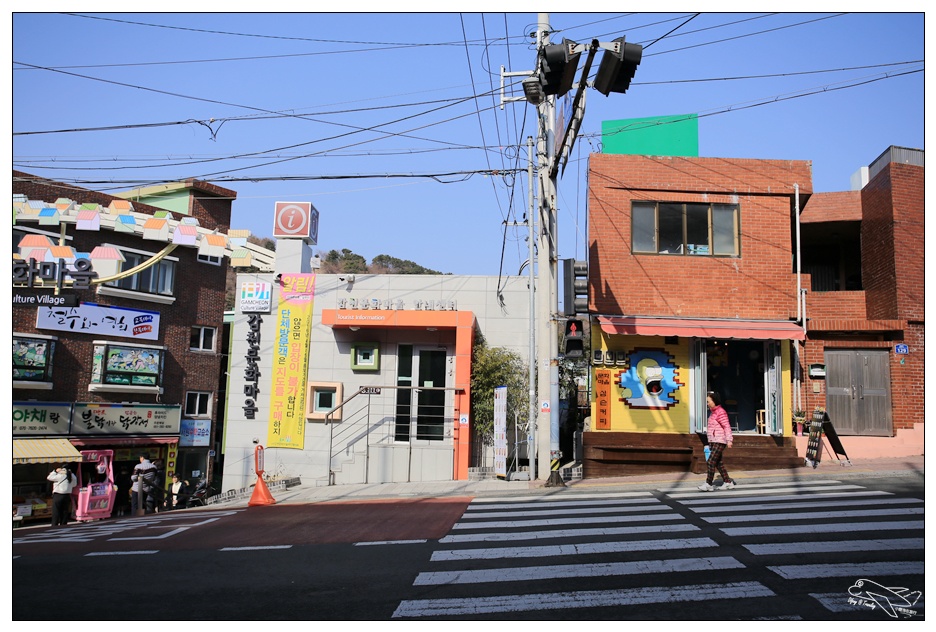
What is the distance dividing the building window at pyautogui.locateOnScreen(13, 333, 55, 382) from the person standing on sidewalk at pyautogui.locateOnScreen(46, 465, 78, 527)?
1.75 meters

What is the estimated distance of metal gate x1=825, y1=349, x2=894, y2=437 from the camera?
59.0 ft

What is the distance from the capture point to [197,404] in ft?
82.4

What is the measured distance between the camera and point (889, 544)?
798cm

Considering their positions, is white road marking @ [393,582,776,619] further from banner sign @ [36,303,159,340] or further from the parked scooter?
the parked scooter

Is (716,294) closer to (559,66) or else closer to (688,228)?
(688,228)

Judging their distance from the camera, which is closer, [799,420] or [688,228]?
[799,420]

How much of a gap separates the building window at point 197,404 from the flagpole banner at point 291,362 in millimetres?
4852

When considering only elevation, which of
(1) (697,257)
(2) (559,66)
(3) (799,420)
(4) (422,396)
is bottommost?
(3) (799,420)

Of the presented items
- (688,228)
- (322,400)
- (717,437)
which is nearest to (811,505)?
(717,437)

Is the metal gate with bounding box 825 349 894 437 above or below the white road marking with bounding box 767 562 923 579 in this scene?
above

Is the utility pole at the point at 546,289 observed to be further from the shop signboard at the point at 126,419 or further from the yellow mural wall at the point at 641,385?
the shop signboard at the point at 126,419

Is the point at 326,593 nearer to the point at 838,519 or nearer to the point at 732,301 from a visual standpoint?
the point at 838,519

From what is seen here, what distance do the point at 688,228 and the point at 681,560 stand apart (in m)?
12.0

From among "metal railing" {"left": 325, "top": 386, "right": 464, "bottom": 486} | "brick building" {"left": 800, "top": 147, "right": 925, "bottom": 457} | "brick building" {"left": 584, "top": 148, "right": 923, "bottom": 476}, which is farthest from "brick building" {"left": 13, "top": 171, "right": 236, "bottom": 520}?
"brick building" {"left": 800, "top": 147, "right": 925, "bottom": 457}
